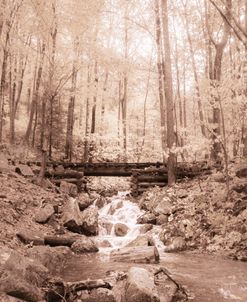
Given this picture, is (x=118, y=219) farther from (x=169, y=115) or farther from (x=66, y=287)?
(x=66, y=287)

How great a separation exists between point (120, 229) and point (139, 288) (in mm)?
6948

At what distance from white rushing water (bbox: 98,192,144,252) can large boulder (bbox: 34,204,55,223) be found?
179 cm

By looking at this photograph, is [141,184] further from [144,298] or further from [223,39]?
[144,298]

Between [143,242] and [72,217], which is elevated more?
[72,217]

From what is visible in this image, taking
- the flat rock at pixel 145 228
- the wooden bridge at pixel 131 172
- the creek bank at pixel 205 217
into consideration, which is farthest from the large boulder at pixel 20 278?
the wooden bridge at pixel 131 172

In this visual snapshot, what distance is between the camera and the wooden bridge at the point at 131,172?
1648cm

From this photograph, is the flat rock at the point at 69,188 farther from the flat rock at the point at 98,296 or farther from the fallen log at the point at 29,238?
the flat rock at the point at 98,296

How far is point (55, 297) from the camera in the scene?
5746 millimetres

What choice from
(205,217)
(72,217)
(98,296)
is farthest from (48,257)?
(205,217)

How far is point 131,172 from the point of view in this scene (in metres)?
17.7

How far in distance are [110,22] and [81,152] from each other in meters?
9.68

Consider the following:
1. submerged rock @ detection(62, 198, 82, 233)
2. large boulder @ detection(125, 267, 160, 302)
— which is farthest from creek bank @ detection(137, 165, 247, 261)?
large boulder @ detection(125, 267, 160, 302)

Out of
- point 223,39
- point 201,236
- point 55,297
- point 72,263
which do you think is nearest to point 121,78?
point 223,39

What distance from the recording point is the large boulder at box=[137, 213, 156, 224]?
13.0 m
